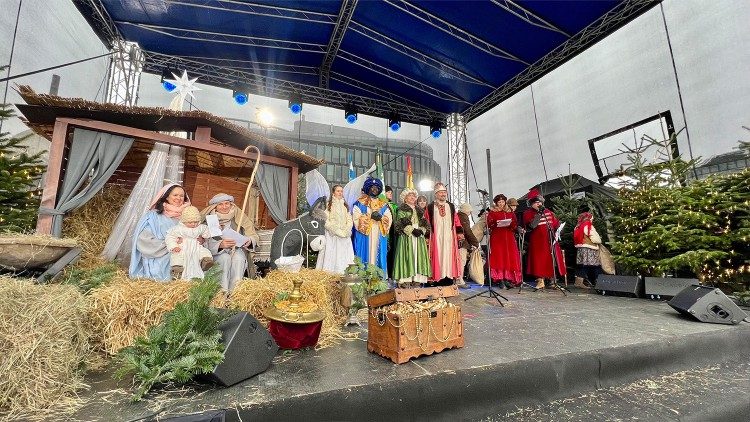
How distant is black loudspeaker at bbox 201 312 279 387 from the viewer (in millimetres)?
1794

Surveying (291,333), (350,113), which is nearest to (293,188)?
(291,333)

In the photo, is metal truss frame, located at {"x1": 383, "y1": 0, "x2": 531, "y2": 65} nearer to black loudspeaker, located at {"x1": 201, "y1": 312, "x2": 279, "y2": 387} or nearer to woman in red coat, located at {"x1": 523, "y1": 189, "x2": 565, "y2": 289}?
woman in red coat, located at {"x1": 523, "y1": 189, "x2": 565, "y2": 289}

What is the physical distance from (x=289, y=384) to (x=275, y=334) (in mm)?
700

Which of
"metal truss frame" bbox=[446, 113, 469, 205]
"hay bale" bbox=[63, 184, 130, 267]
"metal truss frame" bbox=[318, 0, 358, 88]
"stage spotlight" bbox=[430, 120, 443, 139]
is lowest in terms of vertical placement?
"hay bale" bbox=[63, 184, 130, 267]

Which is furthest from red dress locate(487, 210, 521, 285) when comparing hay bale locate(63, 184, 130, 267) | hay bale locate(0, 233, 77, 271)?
hay bale locate(63, 184, 130, 267)

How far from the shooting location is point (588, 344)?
257 cm

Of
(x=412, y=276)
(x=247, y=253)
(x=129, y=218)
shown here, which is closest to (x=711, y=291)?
(x=412, y=276)

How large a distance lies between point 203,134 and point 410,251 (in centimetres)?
439

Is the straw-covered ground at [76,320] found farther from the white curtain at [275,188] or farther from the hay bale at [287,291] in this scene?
the white curtain at [275,188]

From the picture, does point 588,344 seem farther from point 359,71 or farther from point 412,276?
point 359,71

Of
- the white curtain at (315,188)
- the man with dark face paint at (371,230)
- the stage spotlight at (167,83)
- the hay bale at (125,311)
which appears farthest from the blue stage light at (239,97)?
the hay bale at (125,311)

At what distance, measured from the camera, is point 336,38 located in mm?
8859

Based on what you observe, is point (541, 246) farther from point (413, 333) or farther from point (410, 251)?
point (413, 333)

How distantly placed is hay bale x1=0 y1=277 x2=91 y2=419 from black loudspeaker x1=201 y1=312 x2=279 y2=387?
29.4 inches
